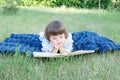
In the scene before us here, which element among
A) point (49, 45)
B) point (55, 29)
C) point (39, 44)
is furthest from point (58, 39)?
point (39, 44)

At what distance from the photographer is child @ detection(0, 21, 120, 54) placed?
14.2 feet

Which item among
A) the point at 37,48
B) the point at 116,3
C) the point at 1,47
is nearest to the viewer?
the point at 1,47

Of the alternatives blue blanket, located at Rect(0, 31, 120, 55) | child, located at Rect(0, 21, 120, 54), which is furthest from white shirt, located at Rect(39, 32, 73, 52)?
blue blanket, located at Rect(0, 31, 120, 55)

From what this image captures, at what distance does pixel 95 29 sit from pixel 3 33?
225cm

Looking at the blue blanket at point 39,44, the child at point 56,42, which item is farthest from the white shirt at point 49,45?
the blue blanket at point 39,44

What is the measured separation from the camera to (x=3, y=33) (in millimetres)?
6293

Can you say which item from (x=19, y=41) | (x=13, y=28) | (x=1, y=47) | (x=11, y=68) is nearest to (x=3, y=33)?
(x=13, y=28)

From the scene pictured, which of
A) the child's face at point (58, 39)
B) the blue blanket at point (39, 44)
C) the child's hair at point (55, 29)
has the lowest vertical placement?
the blue blanket at point (39, 44)

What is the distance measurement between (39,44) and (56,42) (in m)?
0.53

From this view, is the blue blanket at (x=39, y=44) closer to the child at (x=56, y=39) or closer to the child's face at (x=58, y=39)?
the child at (x=56, y=39)

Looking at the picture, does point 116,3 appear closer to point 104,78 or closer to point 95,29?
point 95,29

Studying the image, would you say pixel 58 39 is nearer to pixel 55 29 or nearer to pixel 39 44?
pixel 55 29

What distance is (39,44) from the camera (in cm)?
483

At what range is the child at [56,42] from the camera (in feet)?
14.2
